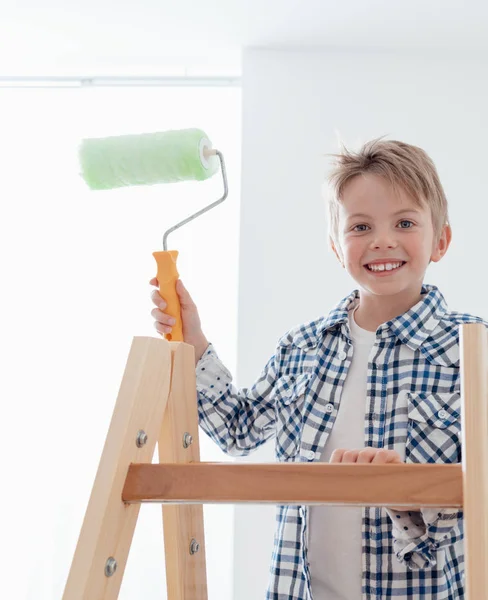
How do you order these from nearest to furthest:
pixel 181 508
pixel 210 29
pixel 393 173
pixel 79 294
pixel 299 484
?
pixel 299 484 → pixel 181 508 → pixel 393 173 → pixel 210 29 → pixel 79 294

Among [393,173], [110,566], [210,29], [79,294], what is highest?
[210,29]

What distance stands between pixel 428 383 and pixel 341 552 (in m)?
0.26

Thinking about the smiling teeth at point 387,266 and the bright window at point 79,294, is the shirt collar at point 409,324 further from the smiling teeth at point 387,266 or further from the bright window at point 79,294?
the bright window at point 79,294

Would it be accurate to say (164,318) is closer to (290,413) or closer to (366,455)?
(290,413)

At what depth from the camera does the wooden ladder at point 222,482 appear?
73 cm

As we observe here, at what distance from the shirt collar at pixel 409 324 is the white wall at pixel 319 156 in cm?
100

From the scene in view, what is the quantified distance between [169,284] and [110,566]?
1.41 feet

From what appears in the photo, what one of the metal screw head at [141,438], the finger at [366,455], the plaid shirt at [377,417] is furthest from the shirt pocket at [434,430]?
the metal screw head at [141,438]

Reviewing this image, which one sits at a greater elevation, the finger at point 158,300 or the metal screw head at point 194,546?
the finger at point 158,300

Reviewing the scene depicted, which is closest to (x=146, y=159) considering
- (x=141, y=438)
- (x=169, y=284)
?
(x=169, y=284)

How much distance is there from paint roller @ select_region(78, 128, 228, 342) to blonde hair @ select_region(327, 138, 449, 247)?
0.68ft

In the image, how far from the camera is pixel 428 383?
113 centimetres

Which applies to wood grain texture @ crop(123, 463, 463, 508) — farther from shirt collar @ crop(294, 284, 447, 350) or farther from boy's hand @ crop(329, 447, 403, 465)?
shirt collar @ crop(294, 284, 447, 350)

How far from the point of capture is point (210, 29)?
7.68 feet
